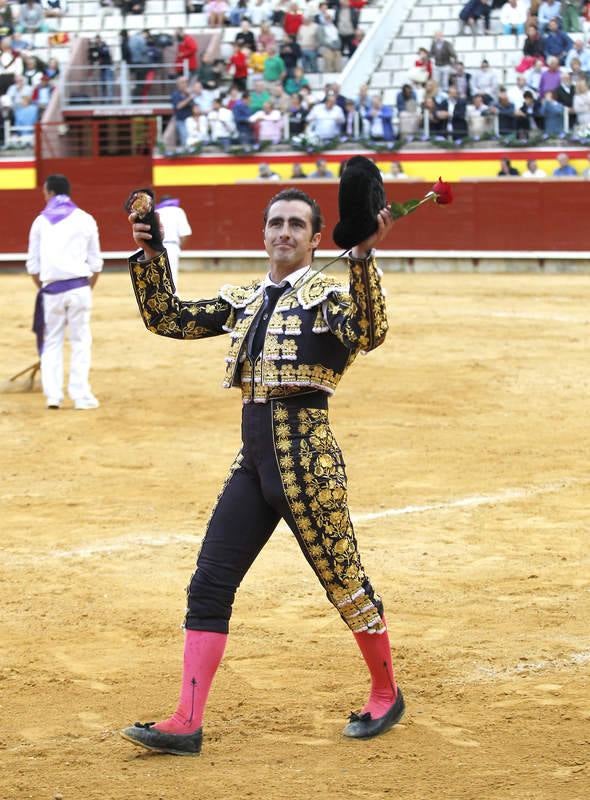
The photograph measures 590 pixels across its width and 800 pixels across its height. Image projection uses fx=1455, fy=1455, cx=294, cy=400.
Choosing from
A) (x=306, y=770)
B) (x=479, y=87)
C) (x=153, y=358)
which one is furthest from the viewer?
(x=479, y=87)

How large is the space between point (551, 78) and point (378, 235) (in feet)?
59.1

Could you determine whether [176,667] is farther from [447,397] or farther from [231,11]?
[231,11]

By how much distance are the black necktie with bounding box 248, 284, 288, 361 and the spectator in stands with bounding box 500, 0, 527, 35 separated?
64.5 ft

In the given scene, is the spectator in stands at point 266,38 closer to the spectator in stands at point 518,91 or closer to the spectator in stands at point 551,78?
the spectator in stands at point 518,91

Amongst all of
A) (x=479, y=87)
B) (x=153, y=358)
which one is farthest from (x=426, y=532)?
(x=479, y=87)

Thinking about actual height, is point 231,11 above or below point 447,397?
above

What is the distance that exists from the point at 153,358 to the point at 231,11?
13416 millimetres

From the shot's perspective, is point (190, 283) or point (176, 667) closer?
point (176, 667)

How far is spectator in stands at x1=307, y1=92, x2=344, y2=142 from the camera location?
21734 millimetres

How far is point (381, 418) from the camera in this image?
9.72 meters

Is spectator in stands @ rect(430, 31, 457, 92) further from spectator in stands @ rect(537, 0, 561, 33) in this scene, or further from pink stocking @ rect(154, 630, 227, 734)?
pink stocking @ rect(154, 630, 227, 734)

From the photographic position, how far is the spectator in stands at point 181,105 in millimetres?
22828

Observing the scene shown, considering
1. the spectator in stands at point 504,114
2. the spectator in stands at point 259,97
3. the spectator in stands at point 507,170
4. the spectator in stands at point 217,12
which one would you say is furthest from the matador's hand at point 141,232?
the spectator in stands at point 217,12

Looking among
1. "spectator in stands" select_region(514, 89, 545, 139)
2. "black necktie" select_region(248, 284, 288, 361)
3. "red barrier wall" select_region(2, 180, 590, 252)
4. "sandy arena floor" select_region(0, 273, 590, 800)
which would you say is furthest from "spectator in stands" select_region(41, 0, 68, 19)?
"black necktie" select_region(248, 284, 288, 361)
